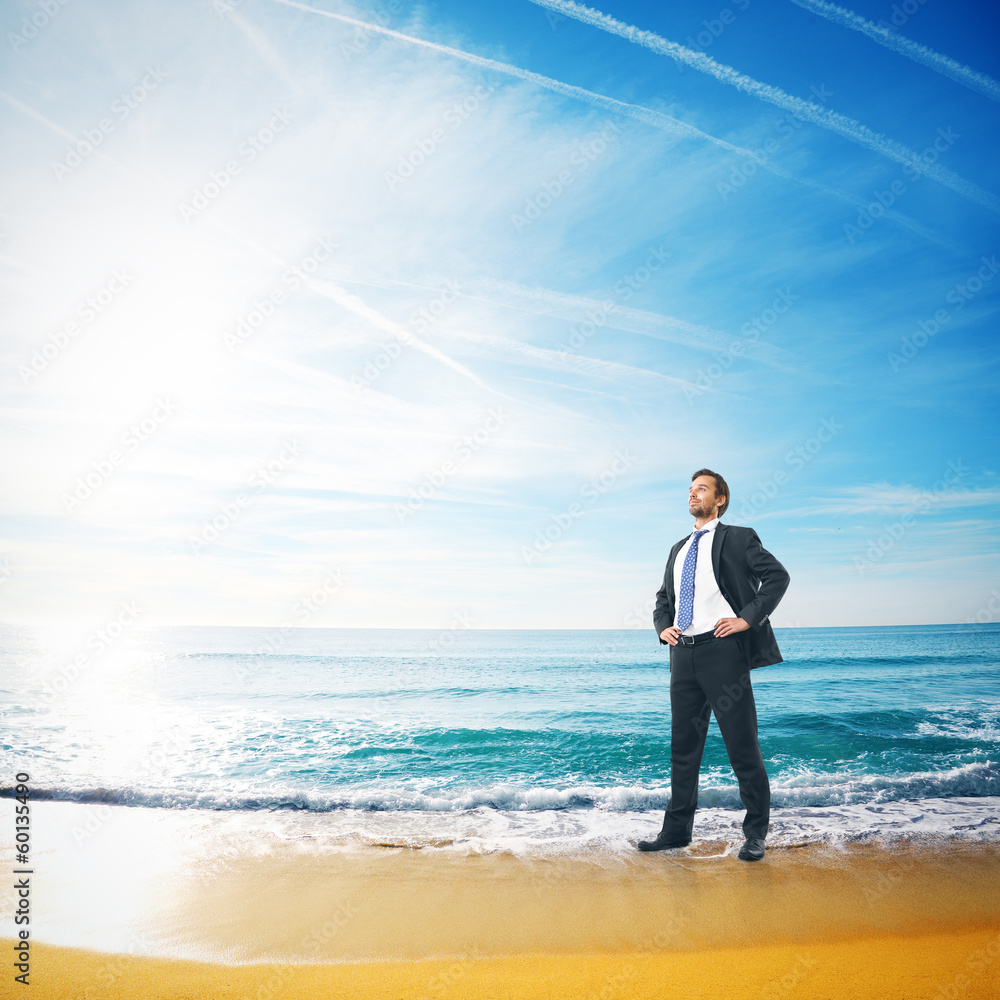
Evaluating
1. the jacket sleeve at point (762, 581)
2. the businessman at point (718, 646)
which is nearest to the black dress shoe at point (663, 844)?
the businessman at point (718, 646)

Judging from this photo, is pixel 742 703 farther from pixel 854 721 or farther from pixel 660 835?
pixel 854 721

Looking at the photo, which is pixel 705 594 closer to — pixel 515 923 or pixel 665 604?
pixel 665 604

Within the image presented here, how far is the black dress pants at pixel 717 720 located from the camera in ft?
10.9

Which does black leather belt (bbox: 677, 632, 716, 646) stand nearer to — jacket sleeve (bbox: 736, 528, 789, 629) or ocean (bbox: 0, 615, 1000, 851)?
jacket sleeve (bbox: 736, 528, 789, 629)

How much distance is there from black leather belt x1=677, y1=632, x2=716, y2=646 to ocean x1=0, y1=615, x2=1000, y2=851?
1.49 metres

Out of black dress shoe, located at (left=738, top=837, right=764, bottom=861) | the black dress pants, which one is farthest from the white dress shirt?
black dress shoe, located at (left=738, top=837, right=764, bottom=861)

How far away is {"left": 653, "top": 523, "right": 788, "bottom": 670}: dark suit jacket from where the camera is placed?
10.8 feet

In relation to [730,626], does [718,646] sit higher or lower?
lower

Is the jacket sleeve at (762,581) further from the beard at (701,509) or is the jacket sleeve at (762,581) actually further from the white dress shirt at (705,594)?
the beard at (701,509)

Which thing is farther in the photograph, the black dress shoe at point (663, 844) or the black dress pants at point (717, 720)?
the black dress shoe at point (663, 844)

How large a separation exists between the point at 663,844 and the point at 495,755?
190 inches

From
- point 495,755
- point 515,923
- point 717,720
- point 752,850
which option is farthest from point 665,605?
point 495,755

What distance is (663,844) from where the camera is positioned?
364cm

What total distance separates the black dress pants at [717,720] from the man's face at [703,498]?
2.59ft
